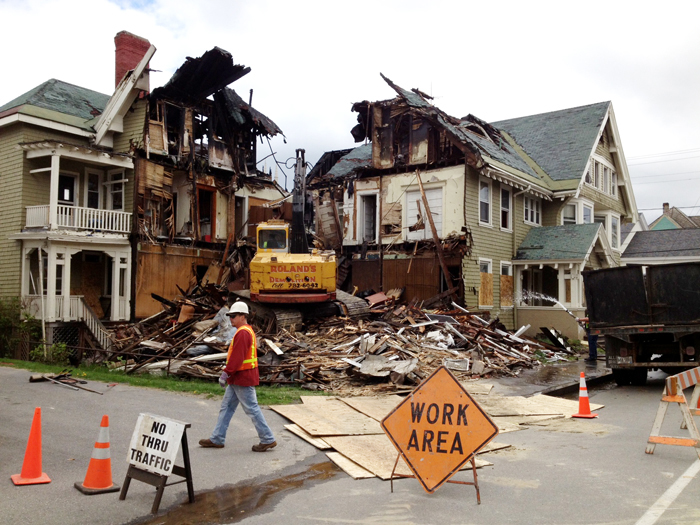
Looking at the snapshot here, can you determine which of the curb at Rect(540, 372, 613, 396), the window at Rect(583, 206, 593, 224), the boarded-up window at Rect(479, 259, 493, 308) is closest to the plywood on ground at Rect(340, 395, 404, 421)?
the curb at Rect(540, 372, 613, 396)

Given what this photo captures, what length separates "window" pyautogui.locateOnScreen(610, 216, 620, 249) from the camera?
3199 cm

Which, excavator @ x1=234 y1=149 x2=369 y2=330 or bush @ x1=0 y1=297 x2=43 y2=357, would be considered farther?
bush @ x1=0 y1=297 x2=43 y2=357

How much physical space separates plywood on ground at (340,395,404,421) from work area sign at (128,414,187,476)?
14.8 feet

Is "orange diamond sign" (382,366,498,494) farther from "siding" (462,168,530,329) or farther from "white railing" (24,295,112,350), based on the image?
"siding" (462,168,530,329)

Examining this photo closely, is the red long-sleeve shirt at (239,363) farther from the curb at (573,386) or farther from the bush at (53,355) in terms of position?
the bush at (53,355)

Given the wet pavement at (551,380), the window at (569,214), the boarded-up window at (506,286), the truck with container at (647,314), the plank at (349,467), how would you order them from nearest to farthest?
the plank at (349,467), the truck with container at (647,314), the wet pavement at (551,380), the boarded-up window at (506,286), the window at (569,214)

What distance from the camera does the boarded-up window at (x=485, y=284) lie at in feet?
77.7

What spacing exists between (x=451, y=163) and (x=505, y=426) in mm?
15077

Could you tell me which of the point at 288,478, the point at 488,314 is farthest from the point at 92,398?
the point at 488,314

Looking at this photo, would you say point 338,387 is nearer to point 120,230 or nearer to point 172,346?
point 172,346

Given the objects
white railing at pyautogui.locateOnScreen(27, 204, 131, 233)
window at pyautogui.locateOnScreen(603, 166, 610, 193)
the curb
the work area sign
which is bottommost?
the curb

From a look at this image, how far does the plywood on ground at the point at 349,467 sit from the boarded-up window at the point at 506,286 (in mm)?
18439

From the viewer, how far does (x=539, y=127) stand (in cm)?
3219

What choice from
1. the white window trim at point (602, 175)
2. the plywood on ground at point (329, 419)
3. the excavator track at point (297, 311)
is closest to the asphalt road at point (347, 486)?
the plywood on ground at point (329, 419)
